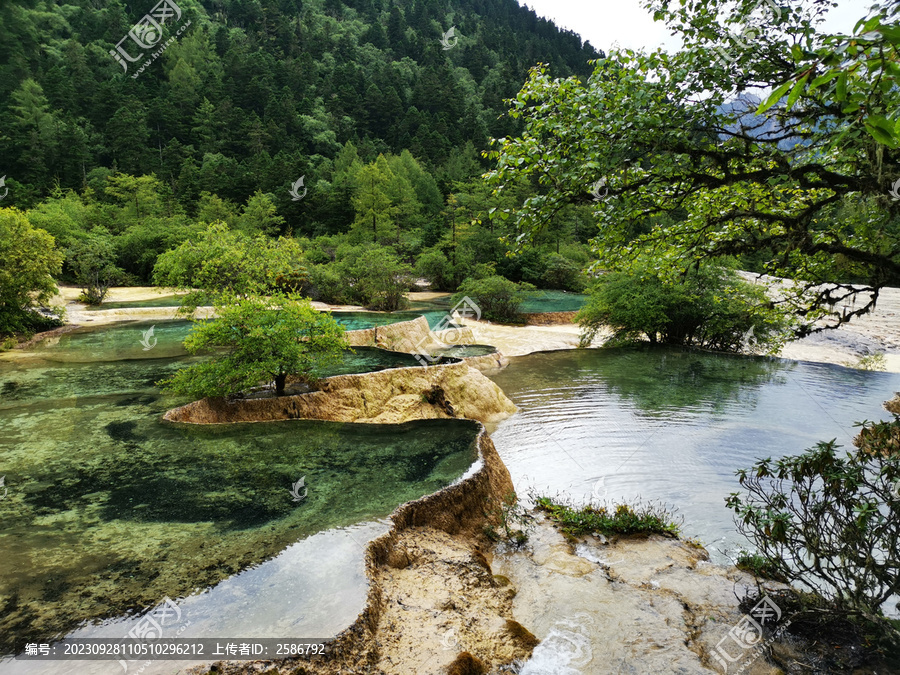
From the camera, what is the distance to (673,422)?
39.8 feet

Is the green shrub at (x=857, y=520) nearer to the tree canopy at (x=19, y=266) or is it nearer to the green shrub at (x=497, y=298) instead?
the tree canopy at (x=19, y=266)

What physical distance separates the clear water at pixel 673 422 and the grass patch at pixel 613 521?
0.55 m

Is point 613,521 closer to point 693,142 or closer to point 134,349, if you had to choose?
point 693,142

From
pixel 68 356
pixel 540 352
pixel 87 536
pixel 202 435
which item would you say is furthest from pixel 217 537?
pixel 540 352

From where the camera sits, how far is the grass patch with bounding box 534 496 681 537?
7133 millimetres

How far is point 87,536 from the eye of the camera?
5.09 m

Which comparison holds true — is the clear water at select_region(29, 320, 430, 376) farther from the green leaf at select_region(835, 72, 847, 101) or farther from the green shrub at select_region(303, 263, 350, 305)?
the green shrub at select_region(303, 263, 350, 305)

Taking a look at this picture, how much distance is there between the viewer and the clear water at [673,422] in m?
8.83

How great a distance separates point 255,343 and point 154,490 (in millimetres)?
3821

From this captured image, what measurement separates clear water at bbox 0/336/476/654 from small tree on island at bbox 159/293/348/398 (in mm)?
942

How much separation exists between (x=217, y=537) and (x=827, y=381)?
750 inches

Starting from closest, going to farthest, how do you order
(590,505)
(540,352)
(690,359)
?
(590,505) < (690,359) < (540,352)

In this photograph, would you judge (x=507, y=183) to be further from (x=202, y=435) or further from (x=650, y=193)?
(x=202, y=435)

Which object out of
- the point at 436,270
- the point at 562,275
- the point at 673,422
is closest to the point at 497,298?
the point at 436,270
